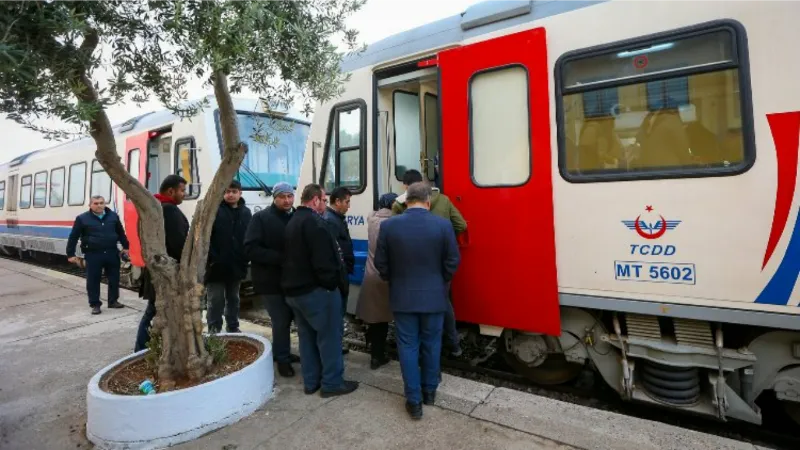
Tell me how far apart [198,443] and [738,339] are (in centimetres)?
373

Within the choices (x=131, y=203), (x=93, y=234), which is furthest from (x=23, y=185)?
(x=93, y=234)

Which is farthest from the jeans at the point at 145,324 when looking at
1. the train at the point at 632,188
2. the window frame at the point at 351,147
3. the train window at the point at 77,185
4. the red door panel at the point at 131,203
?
the train window at the point at 77,185

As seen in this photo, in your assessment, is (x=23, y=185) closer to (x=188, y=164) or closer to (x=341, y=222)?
(x=188, y=164)

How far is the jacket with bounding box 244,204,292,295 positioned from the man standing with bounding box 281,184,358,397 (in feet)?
1.14

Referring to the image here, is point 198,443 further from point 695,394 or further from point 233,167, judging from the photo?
point 695,394

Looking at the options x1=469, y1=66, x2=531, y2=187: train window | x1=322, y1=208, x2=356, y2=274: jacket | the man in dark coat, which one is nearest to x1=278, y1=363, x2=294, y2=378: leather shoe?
the man in dark coat

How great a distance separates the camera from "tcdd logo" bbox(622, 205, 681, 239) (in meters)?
2.89

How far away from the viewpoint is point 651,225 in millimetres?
2943

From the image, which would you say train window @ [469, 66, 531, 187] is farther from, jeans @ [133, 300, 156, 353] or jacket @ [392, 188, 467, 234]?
jeans @ [133, 300, 156, 353]

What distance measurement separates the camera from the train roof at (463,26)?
133 inches

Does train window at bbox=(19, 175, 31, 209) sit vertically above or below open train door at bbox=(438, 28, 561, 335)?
above

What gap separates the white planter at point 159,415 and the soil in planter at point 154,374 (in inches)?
5.8

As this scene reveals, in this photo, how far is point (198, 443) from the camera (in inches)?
119

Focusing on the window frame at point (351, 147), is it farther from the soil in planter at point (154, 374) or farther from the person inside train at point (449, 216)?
the soil in planter at point (154, 374)
